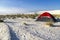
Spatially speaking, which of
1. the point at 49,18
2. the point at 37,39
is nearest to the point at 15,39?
the point at 37,39

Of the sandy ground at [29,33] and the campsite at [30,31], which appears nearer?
the sandy ground at [29,33]

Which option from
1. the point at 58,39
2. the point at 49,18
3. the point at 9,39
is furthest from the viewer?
the point at 49,18

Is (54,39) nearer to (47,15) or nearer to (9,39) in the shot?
(9,39)

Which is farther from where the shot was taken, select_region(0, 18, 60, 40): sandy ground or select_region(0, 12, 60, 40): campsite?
select_region(0, 12, 60, 40): campsite

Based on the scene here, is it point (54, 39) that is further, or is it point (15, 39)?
point (54, 39)

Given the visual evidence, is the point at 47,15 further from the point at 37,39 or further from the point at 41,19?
the point at 37,39

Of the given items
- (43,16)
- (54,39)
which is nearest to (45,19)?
(43,16)

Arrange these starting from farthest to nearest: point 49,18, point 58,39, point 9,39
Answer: point 49,18 < point 58,39 < point 9,39

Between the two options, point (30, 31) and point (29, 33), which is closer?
point (29, 33)

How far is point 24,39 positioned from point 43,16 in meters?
28.3

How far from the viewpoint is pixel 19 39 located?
14.4 m

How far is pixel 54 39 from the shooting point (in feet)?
50.1

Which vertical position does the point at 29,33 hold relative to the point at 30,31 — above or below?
above

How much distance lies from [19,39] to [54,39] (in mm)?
2375
